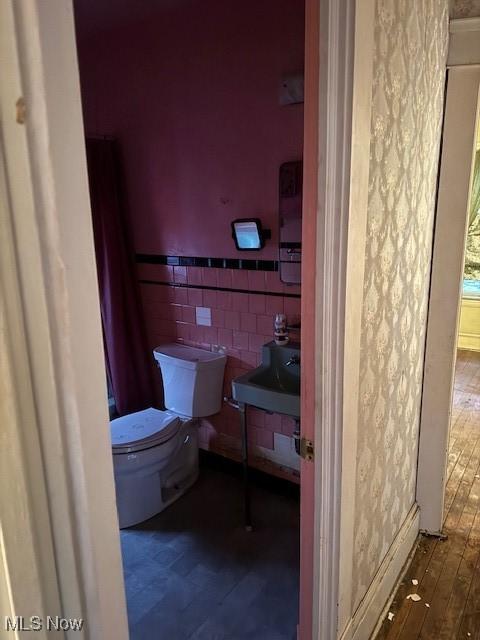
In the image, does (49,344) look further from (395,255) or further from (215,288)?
(215,288)

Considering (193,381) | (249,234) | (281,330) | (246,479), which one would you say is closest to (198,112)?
(249,234)

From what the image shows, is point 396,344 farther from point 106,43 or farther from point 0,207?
point 106,43

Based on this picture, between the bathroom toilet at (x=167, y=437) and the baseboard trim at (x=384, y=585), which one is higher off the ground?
the bathroom toilet at (x=167, y=437)

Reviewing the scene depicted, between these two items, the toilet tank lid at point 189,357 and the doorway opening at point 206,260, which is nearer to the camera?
the doorway opening at point 206,260

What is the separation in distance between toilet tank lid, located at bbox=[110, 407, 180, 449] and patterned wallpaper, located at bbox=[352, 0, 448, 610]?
109 cm

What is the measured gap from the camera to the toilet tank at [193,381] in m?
2.40

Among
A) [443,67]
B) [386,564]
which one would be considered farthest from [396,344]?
[443,67]

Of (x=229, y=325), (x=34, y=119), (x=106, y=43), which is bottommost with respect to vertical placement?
(x=229, y=325)

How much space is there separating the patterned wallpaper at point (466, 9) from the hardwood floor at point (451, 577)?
2.12 meters

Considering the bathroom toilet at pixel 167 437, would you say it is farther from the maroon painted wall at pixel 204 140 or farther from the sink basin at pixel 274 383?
the sink basin at pixel 274 383

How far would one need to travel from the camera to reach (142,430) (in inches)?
87.9

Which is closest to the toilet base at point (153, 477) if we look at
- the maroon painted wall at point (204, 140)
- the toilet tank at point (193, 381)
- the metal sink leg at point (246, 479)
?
the toilet tank at point (193, 381)

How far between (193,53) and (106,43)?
0.65 metres

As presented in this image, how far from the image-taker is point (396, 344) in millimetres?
1532
